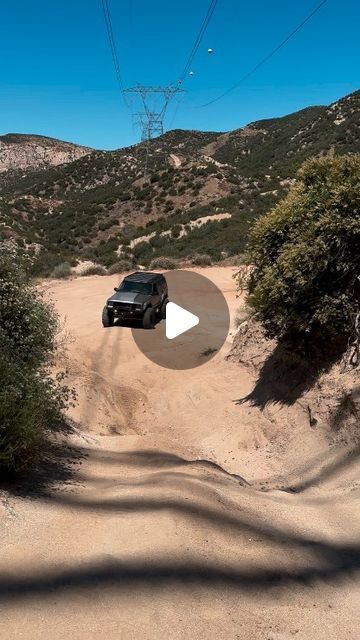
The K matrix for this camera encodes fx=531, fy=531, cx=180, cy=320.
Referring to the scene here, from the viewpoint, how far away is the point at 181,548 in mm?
4688

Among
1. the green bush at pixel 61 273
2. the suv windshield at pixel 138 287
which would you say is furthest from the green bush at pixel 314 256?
the green bush at pixel 61 273

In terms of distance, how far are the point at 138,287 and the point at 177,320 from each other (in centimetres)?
186

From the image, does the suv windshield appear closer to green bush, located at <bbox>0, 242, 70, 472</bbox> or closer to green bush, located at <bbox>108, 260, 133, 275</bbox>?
green bush, located at <bbox>0, 242, 70, 472</bbox>

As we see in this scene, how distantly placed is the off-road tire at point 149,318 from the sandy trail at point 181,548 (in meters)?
8.02

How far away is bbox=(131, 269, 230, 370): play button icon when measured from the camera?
48.4 ft

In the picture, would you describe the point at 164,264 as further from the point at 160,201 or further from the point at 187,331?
the point at 160,201

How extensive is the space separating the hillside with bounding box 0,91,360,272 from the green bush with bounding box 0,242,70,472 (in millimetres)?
6479

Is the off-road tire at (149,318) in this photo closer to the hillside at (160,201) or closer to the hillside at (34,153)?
the hillside at (160,201)

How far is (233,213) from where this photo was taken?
47.4m

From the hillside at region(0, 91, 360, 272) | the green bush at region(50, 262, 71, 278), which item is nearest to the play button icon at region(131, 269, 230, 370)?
the hillside at region(0, 91, 360, 272)

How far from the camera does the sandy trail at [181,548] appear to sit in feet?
12.7

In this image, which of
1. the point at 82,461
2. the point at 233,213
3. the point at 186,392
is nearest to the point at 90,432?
the point at 82,461

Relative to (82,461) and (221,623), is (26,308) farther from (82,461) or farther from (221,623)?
(221,623)

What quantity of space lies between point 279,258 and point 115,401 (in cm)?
465
